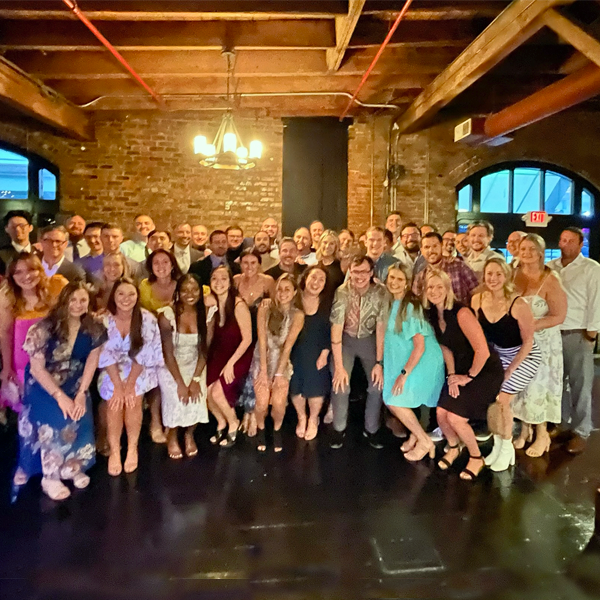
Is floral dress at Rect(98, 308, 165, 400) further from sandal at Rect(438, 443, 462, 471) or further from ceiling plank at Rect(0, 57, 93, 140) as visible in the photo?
ceiling plank at Rect(0, 57, 93, 140)

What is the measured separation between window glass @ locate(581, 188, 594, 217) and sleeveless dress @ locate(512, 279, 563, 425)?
4763mm

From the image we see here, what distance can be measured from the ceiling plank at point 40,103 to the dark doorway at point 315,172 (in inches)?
108

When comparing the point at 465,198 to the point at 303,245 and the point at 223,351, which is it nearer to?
the point at 303,245

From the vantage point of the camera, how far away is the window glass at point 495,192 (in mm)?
7359

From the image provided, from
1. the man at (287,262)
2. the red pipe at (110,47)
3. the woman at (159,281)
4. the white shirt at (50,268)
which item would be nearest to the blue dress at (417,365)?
the man at (287,262)

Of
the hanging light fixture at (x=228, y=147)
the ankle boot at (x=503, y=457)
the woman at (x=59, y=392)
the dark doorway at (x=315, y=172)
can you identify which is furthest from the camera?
the dark doorway at (x=315, y=172)

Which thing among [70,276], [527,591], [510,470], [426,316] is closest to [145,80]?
[70,276]

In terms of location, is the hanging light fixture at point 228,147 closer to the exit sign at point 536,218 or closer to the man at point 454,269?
the man at point 454,269

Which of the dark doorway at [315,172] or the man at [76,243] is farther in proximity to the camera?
the dark doorway at [315,172]

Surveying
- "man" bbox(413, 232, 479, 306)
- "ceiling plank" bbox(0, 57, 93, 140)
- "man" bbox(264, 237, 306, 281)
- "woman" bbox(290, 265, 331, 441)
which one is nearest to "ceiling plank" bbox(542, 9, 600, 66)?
"man" bbox(413, 232, 479, 306)

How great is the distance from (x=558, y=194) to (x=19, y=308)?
7.41 metres

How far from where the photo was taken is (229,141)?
4.69 m

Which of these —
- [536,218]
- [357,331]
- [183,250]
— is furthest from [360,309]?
[536,218]

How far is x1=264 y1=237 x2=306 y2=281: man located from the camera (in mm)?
4086
